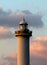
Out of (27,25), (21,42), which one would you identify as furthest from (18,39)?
(27,25)

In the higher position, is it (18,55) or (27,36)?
(27,36)

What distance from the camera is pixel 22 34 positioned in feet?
149

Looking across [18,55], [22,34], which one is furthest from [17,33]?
[18,55]

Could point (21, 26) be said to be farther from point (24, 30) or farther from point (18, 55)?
point (18, 55)

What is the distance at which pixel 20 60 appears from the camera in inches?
1789

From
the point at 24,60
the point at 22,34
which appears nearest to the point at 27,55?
the point at 24,60

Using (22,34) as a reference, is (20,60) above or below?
below

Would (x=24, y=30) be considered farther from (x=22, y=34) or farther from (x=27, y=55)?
(x=27, y=55)

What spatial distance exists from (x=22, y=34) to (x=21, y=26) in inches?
82.3

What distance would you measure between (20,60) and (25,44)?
3193 millimetres

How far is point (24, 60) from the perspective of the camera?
4534 cm

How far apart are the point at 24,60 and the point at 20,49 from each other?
2235mm

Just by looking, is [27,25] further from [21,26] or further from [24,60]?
[24,60]

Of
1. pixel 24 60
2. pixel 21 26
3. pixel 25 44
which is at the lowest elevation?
pixel 24 60
